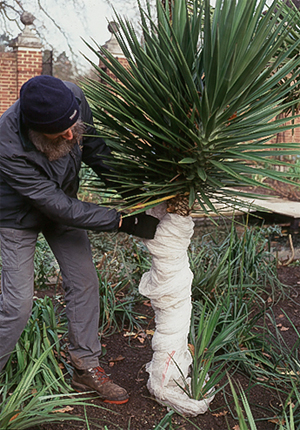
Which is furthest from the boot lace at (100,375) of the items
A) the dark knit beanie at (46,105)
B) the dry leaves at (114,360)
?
the dark knit beanie at (46,105)

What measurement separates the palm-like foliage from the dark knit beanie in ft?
0.62

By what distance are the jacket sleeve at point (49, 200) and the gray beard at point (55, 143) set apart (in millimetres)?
107

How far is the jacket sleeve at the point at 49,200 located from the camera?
2311 mm

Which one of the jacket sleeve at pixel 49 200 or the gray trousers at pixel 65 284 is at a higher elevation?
the jacket sleeve at pixel 49 200

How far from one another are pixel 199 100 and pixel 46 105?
2.42ft

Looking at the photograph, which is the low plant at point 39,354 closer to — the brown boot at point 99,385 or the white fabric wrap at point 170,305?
the brown boot at point 99,385

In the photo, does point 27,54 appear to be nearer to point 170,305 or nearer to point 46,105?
point 46,105

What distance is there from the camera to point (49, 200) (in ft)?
7.59

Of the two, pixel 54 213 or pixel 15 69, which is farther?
pixel 15 69

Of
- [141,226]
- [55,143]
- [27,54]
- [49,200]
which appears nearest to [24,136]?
[55,143]

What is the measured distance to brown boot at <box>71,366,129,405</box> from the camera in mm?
2566

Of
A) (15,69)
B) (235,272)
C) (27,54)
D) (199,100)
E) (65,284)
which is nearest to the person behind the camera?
(199,100)

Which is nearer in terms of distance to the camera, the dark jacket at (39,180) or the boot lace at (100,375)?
the dark jacket at (39,180)

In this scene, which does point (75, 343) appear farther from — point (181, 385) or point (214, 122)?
point (214, 122)
